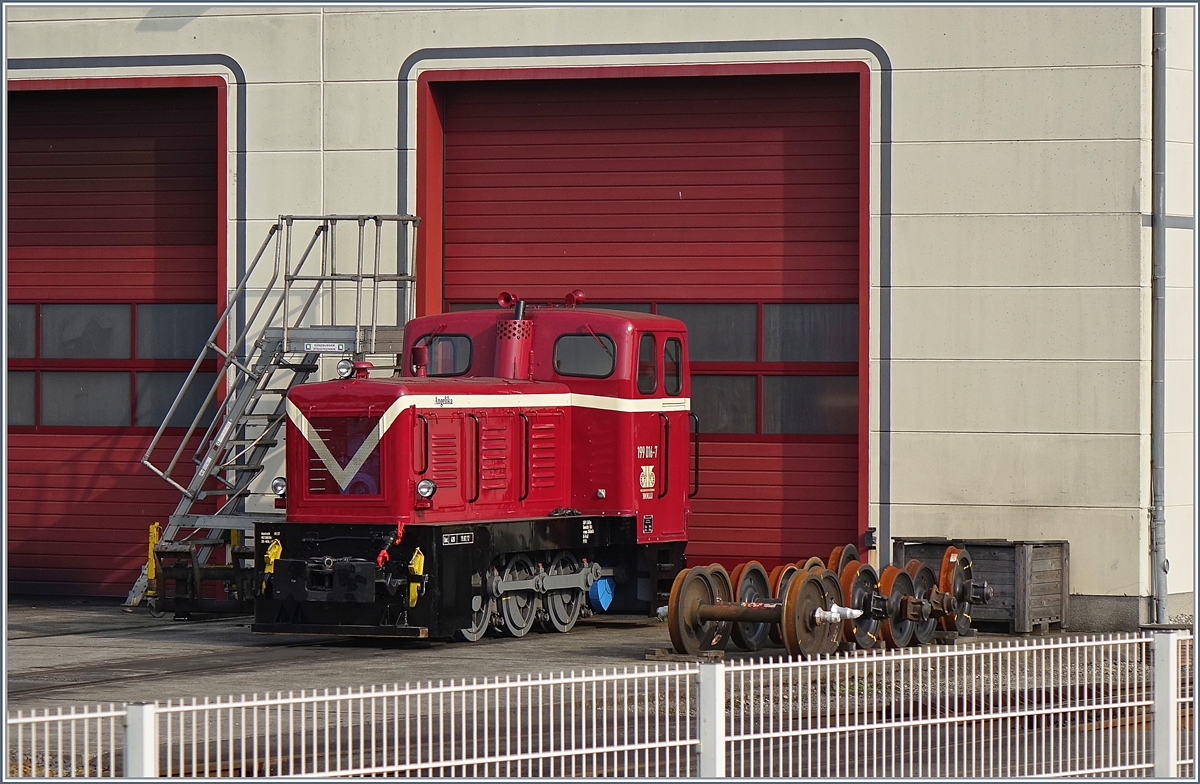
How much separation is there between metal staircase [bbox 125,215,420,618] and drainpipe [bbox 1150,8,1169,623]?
26.9 feet

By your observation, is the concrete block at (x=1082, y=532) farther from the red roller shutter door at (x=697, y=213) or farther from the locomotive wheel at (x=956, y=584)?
the locomotive wheel at (x=956, y=584)

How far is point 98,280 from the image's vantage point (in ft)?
72.5

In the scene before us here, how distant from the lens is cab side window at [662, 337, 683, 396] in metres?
18.1

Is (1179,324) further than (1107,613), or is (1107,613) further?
(1179,324)

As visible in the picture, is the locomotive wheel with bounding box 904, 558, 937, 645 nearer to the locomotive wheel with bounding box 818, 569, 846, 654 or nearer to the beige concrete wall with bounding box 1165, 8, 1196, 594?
the locomotive wheel with bounding box 818, 569, 846, 654

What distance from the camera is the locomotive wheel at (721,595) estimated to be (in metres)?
Answer: 14.9

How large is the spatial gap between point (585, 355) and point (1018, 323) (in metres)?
4.83

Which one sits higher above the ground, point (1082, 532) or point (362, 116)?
point (362, 116)

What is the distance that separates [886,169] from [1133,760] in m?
10.5

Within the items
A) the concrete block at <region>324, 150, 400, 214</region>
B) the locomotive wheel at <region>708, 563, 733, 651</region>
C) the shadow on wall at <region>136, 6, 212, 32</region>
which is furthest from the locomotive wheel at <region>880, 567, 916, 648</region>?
the shadow on wall at <region>136, 6, 212, 32</region>

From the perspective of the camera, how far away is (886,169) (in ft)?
63.3

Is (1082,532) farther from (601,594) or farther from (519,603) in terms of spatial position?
(519,603)

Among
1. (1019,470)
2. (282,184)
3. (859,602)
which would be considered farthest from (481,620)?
(282,184)

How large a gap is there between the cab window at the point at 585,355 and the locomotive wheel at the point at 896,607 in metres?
3.62
